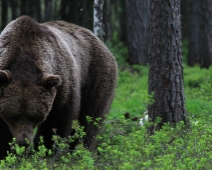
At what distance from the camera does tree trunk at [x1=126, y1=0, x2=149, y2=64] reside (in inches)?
794

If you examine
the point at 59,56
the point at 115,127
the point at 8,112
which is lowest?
the point at 115,127

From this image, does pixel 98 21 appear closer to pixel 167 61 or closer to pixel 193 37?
pixel 167 61

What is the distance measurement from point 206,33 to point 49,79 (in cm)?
1189

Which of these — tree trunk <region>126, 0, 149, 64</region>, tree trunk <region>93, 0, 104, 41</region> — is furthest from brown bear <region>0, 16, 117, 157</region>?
tree trunk <region>126, 0, 149, 64</region>

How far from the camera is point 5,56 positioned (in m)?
6.77

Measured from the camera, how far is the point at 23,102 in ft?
21.0

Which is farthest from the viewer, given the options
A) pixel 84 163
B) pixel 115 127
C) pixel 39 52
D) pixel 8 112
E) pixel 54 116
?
pixel 115 127

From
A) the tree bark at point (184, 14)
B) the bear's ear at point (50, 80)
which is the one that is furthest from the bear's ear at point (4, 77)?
the tree bark at point (184, 14)

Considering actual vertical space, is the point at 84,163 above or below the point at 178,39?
below

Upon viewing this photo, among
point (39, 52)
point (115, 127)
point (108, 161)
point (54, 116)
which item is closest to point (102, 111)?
point (115, 127)

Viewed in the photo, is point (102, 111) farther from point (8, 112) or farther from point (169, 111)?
point (8, 112)

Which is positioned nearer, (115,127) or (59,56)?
(59,56)

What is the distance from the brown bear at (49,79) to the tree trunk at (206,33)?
9.19 meters

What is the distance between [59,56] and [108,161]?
2.18 meters
